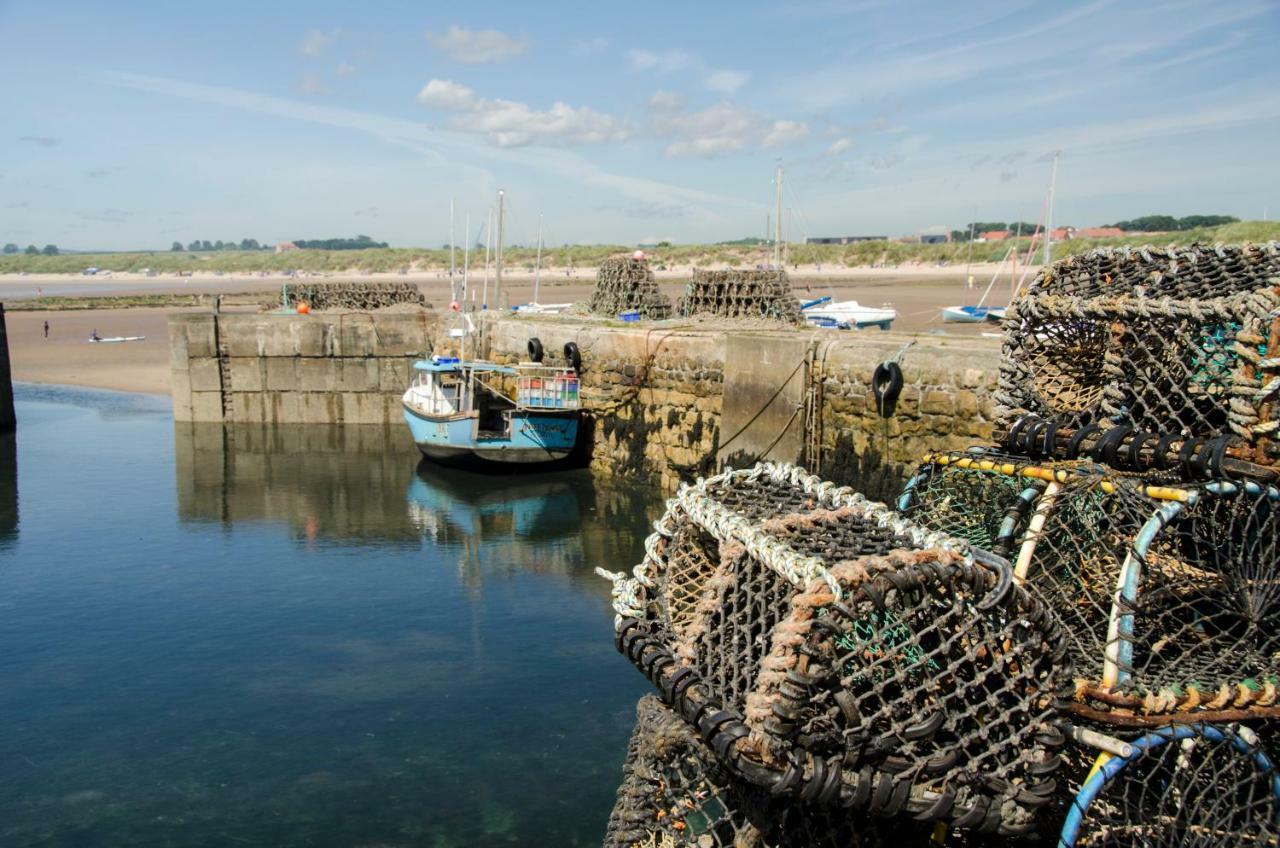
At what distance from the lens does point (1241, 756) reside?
12.0ft

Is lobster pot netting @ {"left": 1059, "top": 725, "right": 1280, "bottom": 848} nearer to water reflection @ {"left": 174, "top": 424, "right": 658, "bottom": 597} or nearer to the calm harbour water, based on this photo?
the calm harbour water

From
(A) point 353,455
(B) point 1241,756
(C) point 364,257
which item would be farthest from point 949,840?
(C) point 364,257

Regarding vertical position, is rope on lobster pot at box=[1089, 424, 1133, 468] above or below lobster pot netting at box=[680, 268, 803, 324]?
below

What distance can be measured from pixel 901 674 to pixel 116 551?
12.1 meters

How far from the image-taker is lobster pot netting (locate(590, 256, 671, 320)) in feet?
74.1

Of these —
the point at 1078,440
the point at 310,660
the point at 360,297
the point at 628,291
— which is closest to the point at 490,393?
the point at 628,291

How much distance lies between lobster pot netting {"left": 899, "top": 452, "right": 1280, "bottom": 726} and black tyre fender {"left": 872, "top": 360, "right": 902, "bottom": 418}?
285 inches

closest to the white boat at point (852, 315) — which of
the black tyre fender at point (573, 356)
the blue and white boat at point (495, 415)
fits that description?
the black tyre fender at point (573, 356)

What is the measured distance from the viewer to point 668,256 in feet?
272

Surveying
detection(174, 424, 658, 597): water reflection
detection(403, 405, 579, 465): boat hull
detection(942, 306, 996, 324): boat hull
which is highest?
detection(942, 306, 996, 324): boat hull

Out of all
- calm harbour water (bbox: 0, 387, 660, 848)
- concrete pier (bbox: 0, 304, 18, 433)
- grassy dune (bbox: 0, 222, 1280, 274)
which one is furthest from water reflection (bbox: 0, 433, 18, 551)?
grassy dune (bbox: 0, 222, 1280, 274)

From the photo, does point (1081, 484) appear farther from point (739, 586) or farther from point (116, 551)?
point (116, 551)

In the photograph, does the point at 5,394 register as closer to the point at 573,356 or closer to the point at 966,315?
the point at 573,356

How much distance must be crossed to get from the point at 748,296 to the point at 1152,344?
572 inches
